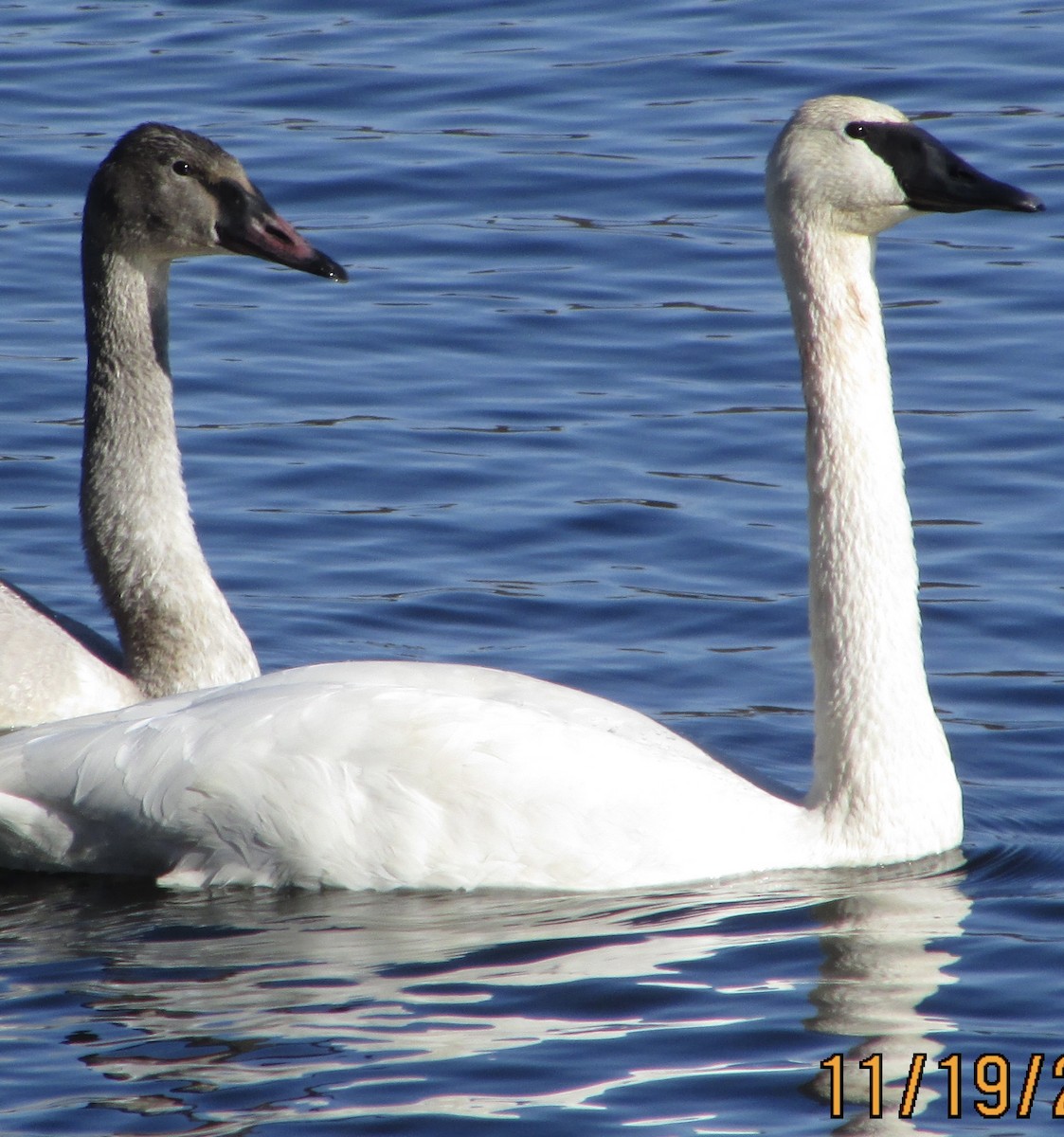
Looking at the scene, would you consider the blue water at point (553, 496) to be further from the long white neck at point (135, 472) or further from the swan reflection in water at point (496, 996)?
the long white neck at point (135, 472)

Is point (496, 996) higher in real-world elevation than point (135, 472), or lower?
lower

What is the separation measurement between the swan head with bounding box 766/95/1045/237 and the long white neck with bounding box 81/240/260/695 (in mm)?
2488

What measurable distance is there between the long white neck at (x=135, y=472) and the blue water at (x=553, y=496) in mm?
639

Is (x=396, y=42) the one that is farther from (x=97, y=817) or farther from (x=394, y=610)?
(x=97, y=817)

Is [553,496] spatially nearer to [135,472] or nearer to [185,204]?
[135,472]

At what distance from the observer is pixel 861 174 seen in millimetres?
6527

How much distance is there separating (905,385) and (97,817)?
5.15m

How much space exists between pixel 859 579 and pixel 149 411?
2700 mm

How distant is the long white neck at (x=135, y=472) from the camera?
320 inches

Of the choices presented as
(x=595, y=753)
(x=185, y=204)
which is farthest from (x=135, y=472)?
(x=595, y=753)

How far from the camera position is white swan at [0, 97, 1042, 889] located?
6.30 metres

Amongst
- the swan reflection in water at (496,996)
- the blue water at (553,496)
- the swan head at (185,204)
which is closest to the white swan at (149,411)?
the swan head at (185,204)

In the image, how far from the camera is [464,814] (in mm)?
6289

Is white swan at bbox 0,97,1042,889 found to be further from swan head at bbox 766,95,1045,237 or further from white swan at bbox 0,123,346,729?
white swan at bbox 0,123,346,729
